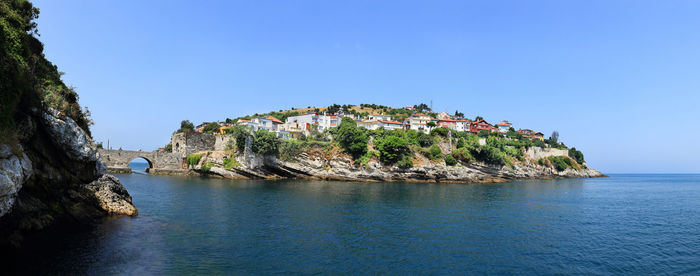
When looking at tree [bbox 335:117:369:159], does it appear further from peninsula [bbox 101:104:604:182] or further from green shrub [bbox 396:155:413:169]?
green shrub [bbox 396:155:413:169]

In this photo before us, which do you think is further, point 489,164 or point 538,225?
point 489,164

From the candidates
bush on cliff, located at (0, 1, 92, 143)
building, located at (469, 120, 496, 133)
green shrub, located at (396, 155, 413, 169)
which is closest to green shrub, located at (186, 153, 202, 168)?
green shrub, located at (396, 155, 413, 169)

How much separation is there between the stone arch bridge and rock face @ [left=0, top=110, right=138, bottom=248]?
55791 mm

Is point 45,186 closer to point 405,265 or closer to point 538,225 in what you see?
point 405,265

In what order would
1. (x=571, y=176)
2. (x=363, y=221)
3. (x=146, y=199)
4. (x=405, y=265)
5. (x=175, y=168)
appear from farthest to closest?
(x=571, y=176), (x=175, y=168), (x=146, y=199), (x=363, y=221), (x=405, y=265)

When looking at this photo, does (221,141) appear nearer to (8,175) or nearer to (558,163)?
(8,175)

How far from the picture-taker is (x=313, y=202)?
35.3 m

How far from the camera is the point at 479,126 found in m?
138

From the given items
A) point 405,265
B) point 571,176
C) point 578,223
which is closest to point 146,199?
point 405,265

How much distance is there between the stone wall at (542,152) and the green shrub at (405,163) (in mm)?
49485

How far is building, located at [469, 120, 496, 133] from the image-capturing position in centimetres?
12946

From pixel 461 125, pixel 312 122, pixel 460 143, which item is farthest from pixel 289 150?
pixel 461 125

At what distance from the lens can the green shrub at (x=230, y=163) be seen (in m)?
66.2

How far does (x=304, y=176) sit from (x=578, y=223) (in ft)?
160
